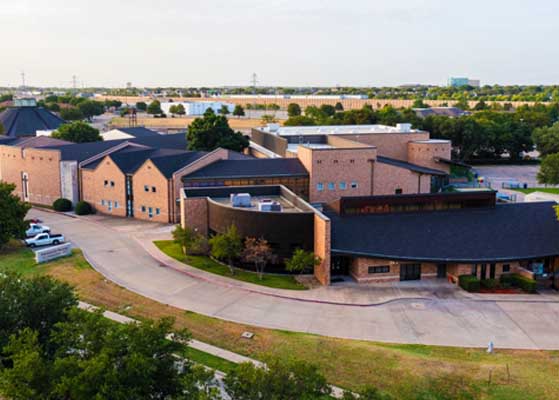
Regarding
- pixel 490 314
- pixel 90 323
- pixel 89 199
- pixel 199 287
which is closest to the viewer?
pixel 90 323

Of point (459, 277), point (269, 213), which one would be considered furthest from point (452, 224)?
point (269, 213)

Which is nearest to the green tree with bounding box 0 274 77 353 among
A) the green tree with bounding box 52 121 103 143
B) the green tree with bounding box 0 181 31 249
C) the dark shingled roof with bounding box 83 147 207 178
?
the green tree with bounding box 0 181 31 249

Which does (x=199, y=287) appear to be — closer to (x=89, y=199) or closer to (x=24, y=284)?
(x=24, y=284)

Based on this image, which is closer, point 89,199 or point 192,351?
point 192,351

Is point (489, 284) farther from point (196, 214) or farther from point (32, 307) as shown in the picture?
point (32, 307)

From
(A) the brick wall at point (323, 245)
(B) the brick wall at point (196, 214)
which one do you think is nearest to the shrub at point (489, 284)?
(A) the brick wall at point (323, 245)

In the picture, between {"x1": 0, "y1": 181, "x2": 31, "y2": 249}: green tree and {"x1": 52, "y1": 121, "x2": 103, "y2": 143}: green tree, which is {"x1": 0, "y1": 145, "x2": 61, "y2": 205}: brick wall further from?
{"x1": 0, "y1": 181, "x2": 31, "y2": 249}: green tree
